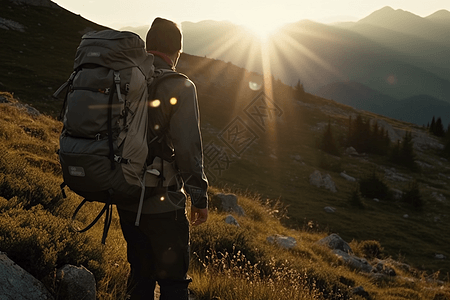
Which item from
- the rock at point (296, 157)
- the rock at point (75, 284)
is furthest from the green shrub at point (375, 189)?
the rock at point (75, 284)

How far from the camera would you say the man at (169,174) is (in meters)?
2.51

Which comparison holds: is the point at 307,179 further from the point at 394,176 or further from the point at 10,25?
the point at 10,25

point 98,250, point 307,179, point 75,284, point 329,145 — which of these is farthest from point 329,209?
point 75,284

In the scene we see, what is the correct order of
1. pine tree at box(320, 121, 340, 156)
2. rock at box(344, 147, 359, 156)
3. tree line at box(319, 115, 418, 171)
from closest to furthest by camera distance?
pine tree at box(320, 121, 340, 156)
tree line at box(319, 115, 418, 171)
rock at box(344, 147, 359, 156)

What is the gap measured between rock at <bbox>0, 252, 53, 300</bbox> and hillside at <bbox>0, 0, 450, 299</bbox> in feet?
2.61

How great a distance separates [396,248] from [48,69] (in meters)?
39.5

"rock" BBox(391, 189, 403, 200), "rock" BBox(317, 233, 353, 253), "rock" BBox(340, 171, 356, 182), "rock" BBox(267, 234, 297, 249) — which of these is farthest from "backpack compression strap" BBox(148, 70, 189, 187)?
"rock" BBox(340, 171, 356, 182)

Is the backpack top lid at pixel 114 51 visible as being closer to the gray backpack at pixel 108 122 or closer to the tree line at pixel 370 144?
the gray backpack at pixel 108 122

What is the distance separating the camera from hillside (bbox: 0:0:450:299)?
13.0m

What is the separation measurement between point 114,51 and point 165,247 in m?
1.45

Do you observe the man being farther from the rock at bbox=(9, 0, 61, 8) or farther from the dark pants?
the rock at bbox=(9, 0, 61, 8)

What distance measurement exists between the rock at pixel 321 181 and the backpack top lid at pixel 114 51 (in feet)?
99.1

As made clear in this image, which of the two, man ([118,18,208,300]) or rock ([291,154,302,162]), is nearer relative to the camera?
man ([118,18,208,300])

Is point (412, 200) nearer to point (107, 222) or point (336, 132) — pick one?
point (336, 132)
